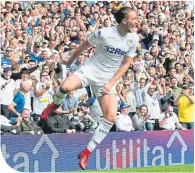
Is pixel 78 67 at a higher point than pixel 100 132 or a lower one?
higher

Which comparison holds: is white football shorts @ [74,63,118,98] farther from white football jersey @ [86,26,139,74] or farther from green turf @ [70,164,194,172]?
green turf @ [70,164,194,172]

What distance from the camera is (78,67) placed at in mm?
14547

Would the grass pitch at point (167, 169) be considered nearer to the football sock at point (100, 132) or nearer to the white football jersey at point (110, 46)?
the football sock at point (100, 132)

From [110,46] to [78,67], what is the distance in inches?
137

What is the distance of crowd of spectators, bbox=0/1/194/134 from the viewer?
43.9ft

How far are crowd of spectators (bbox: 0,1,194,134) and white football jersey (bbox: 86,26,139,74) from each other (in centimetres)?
63

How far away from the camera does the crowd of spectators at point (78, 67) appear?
43.9ft

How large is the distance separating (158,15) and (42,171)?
8411mm

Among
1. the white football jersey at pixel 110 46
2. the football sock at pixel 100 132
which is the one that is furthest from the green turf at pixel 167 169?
the white football jersey at pixel 110 46

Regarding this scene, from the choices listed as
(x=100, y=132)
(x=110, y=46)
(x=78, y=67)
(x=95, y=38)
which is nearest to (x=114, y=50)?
(x=110, y=46)

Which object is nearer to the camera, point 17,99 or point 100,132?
point 100,132

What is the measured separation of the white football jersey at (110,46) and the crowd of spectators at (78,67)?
631 millimetres

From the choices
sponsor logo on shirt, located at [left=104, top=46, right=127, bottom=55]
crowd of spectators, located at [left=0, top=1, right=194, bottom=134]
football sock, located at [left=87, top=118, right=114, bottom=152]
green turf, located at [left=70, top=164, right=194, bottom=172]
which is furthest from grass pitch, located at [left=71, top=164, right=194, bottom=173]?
sponsor logo on shirt, located at [left=104, top=46, right=127, bottom=55]

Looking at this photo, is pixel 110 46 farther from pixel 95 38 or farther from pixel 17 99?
pixel 17 99
